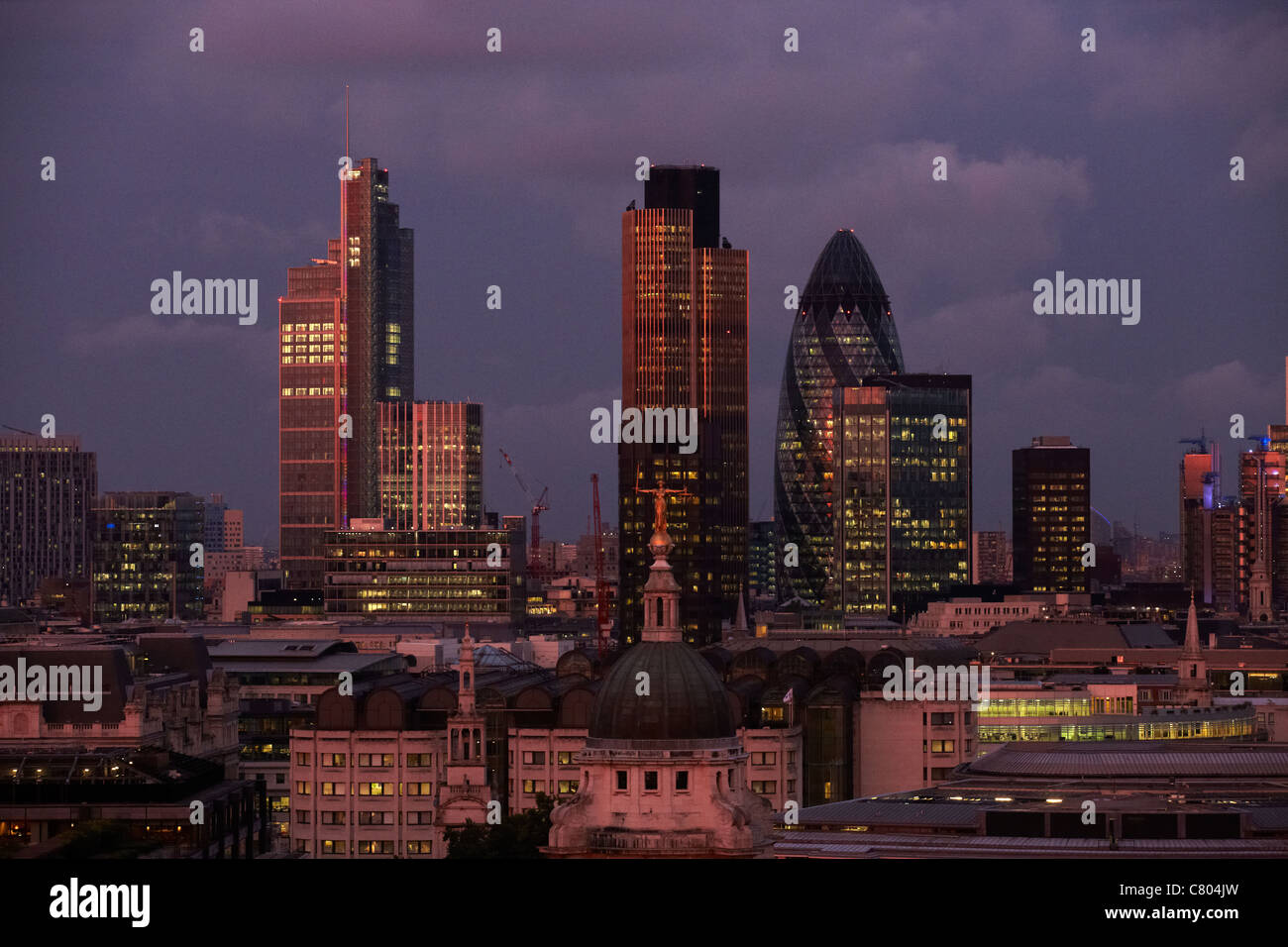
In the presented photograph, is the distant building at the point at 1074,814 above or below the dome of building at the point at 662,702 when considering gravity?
below

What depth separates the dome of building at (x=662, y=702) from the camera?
8812 cm

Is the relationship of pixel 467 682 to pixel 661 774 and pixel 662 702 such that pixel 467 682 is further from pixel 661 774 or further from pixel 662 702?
pixel 661 774

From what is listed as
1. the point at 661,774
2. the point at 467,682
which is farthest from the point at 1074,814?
the point at 467,682

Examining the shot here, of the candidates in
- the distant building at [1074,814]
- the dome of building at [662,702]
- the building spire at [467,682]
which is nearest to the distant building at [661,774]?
the dome of building at [662,702]

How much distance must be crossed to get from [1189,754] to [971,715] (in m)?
43.6

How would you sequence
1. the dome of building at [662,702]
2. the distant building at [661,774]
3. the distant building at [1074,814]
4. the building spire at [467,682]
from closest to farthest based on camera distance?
the distant building at [1074,814] → the distant building at [661,774] → the dome of building at [662,702] → the building spire at [467,682]

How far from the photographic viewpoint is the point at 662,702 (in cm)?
8844

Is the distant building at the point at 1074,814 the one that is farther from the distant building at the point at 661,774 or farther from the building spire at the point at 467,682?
the building spire at the point at 467,682

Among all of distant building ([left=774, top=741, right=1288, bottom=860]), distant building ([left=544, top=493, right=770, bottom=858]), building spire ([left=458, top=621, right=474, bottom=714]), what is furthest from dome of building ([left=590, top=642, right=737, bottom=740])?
building spire ([left=458, top=621, right=474, bottom=714])

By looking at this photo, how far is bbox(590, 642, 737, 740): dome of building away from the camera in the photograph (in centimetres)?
8812
